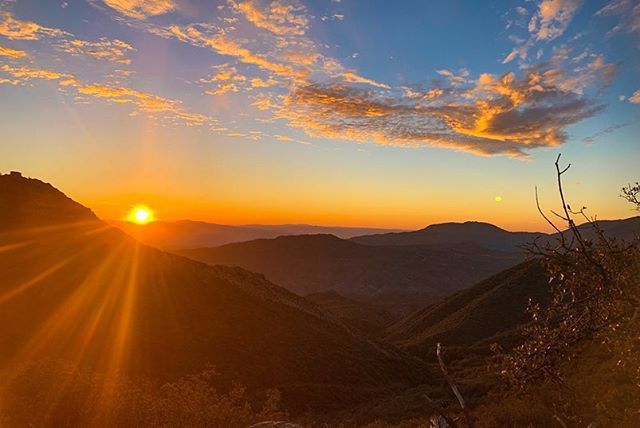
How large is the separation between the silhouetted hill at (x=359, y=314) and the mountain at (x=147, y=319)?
129 ft

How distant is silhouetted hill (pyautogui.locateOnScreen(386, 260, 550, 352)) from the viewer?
73000 millimetres

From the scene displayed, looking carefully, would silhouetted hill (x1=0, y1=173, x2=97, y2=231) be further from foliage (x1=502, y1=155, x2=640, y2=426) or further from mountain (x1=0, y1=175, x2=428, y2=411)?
foliage (x1=502, y1=155, x2=640, y2=426)

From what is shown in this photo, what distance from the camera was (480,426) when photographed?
1429 cm

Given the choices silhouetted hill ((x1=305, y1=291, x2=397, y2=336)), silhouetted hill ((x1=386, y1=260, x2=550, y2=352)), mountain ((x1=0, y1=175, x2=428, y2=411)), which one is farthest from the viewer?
silhouetted hill ((x1=305, y1=291, x2=397, y2=336))

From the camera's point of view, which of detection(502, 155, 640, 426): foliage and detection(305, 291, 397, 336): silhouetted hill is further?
detection(305, 291, 397, 336): silhouetted hill

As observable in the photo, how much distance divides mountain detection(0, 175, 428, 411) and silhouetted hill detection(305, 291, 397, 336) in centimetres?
3946

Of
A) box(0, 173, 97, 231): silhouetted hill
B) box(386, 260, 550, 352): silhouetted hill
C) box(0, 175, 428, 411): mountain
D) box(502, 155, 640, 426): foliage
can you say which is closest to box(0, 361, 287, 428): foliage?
box(502, 155, 640, 426): foliage

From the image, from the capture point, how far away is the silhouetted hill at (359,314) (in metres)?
91.8

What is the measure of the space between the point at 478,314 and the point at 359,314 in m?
32.4

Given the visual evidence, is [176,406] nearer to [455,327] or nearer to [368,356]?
[368,356]

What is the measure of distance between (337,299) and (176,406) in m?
114

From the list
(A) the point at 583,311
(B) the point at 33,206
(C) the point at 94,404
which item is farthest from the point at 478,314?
(A) the point at 583,311

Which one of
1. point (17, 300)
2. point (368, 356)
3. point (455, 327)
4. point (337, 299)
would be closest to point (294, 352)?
point (368, 356)

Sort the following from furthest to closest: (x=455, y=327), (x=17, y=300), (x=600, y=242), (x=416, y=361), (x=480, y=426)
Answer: (x=455, y=327) < (x=416, y=361) < (x=17, y=300) < (x=480, y=426) < (x=600, y=242)
